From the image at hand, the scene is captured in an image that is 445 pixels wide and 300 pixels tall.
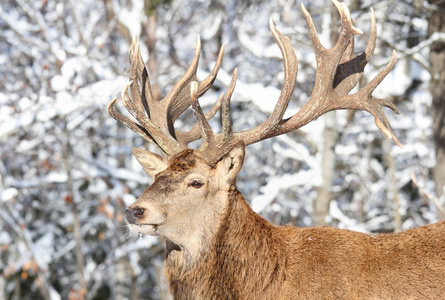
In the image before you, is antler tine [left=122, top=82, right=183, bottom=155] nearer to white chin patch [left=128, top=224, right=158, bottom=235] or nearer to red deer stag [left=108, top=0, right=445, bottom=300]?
red deer stag [left=108, top=0, right=445, bottom=300]

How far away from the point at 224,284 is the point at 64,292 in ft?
51.1

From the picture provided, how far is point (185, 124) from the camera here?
48.0 ft

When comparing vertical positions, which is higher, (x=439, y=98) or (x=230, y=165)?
(x=230, y=165)

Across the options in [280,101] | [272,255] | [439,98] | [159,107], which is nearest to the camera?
[272,255]

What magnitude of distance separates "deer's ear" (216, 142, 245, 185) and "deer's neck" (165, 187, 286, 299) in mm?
155

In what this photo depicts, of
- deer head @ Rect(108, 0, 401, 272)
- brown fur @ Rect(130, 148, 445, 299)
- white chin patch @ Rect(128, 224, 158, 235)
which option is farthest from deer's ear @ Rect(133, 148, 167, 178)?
white chin patch @ Rect(128, 224, 158, 235)

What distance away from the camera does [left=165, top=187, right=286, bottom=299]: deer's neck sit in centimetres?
427

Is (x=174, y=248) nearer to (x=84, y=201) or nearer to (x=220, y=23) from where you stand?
(x=220, y=23)

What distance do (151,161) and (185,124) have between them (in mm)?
9883

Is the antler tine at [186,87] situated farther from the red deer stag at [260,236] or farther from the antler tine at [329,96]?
the antler tine at [329,96]

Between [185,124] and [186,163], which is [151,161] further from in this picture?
[185,124]

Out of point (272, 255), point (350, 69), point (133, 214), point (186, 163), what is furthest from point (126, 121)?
point (350, 69)

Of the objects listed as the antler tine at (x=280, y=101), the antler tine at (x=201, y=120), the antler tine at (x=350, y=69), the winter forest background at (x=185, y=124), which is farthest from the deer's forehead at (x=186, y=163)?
the antler tine at (x=350, y=69)

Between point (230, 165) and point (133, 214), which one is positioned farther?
point (230, 165)
